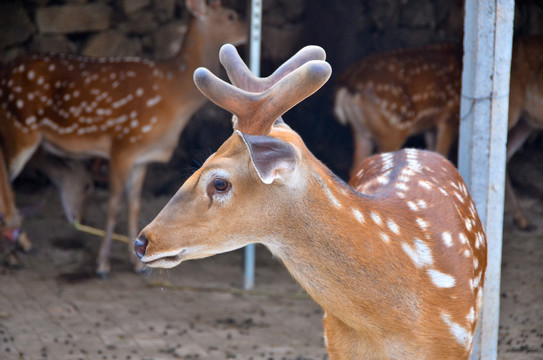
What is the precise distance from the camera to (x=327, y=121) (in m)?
7.64

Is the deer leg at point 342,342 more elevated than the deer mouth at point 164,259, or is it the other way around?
the deer mouth at point 164,259

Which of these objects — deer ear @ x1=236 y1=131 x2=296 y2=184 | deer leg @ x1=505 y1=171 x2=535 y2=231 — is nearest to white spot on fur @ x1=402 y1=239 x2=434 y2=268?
deer ear @ x1=236 y1=131 x2=296 y2=184

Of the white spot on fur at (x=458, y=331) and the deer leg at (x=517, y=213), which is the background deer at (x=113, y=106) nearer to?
the deer leg at (x=517, y=213)

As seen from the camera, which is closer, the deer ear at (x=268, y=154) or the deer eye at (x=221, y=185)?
the deer ear at (x=268, y=154)

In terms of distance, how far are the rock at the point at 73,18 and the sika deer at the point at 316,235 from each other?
5.34m

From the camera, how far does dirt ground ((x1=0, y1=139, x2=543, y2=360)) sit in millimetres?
4324

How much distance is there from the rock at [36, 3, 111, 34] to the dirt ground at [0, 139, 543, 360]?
216 cm

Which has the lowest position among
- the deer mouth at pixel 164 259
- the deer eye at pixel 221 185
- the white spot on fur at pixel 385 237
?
the deer mouth at pixel 164 259

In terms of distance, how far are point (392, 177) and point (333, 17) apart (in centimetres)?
467

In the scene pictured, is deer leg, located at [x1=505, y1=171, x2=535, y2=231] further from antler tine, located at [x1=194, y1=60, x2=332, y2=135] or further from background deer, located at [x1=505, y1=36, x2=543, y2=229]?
antler tine, located at [x1=194, y1=60, x2=332, y2=135]

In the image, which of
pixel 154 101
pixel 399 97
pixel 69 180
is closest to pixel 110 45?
pixel 69 180

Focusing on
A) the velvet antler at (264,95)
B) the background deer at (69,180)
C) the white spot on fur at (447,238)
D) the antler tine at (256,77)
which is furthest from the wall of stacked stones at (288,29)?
the velvet antler at (264,95)

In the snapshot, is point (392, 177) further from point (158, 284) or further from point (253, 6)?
point (158, 284)

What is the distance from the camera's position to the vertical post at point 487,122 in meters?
3.39
